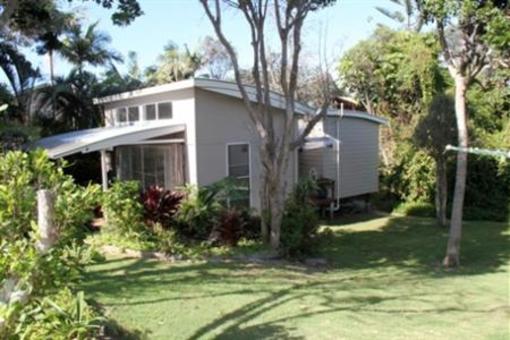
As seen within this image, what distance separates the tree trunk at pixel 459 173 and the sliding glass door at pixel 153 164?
6.76 m

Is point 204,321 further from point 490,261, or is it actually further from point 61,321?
point 490,261

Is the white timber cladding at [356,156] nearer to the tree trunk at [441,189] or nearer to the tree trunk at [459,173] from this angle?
the tree trunk at [441,189]

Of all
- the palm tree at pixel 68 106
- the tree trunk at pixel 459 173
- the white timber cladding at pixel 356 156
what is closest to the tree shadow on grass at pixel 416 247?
the tree trunk at pixel 459 173

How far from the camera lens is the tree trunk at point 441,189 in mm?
14997

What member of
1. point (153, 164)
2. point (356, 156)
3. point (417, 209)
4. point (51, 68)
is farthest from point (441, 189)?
point (51, 68)

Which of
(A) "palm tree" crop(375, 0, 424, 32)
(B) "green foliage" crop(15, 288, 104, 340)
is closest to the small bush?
(A) "palm tree" crop(375, 0, 424, 32)

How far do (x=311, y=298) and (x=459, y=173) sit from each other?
5.10 metres

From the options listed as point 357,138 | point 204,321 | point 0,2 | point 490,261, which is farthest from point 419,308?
point 357,138

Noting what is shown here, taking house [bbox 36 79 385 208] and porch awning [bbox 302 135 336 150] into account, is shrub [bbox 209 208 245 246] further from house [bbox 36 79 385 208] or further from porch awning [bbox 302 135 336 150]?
porch awning [bbox 302 135 336 150]

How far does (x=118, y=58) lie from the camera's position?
85.2 feet

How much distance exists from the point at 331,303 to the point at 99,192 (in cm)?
397

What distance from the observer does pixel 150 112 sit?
579 inches

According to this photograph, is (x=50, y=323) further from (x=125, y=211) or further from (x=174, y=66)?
(x=174, y=66)

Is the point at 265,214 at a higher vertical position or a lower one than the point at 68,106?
lower
